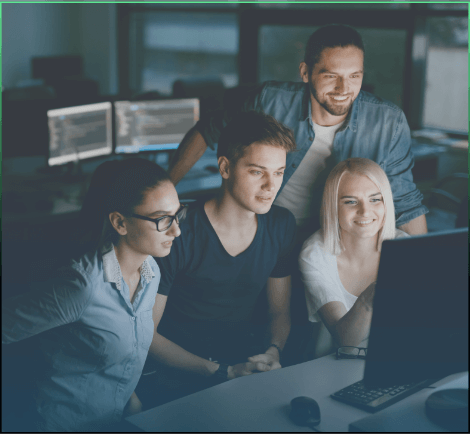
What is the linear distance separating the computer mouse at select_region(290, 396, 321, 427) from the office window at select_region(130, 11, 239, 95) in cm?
546

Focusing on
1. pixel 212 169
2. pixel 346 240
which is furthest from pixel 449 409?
pixel 212 169

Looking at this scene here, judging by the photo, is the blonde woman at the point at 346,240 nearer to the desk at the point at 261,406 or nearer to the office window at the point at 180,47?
the desk at the point at 261,406

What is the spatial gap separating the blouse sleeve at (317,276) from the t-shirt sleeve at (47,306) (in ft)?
2.45

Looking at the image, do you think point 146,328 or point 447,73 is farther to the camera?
point 447,73

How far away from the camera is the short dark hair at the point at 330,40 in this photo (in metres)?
2.09

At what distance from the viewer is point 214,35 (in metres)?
6.89

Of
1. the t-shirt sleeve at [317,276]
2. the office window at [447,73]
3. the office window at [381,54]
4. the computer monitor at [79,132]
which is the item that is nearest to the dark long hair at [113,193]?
the t-shirt sleeve at [317,276]

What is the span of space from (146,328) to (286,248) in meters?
0.60

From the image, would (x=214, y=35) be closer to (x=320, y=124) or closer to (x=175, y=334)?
(x=320, y=124)

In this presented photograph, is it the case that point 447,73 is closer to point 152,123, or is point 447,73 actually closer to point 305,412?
point 152,123

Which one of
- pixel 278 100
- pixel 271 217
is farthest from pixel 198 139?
pixel 271 217

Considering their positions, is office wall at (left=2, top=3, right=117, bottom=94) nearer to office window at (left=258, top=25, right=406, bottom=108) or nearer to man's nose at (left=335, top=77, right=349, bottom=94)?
office window at (left=258, top=25, right=406, bottom=108)

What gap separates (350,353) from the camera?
1.80 meters

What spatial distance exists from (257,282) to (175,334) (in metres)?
0.33
